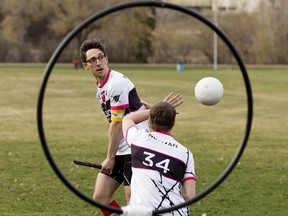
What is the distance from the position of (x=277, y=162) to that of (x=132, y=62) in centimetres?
7671

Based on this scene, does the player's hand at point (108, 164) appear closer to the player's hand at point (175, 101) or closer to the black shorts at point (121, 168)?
the black shorts at point (121, 168)

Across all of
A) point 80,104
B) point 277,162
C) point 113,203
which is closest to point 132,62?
Answer: point 80,104

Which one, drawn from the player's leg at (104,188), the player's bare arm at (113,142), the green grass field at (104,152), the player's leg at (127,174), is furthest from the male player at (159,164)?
the green grass field at (104,152)

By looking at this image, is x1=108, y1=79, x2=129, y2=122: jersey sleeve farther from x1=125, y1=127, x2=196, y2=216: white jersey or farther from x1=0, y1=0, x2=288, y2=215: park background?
x1=0, y1=0, x2=288, y2=215: park background

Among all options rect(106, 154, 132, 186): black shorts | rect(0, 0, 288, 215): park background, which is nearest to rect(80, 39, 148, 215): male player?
rect(106, 154, 132, 186): black shorts

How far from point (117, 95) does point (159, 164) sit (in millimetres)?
1865

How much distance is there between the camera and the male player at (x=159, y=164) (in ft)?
19.8

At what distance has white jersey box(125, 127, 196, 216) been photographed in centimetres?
603

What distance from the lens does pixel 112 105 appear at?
7742mm

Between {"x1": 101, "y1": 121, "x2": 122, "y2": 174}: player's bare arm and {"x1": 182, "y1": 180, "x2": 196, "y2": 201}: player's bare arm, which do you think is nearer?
{"x1": 182, "y1": 180, "x2": 196, "y2": 201}: player's bare arm

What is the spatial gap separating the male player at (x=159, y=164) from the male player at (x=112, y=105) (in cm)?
144

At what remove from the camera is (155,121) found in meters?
6.14

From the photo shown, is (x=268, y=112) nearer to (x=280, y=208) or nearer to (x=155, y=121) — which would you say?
(x=280, y=208)

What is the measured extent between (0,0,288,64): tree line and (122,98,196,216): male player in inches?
3000
